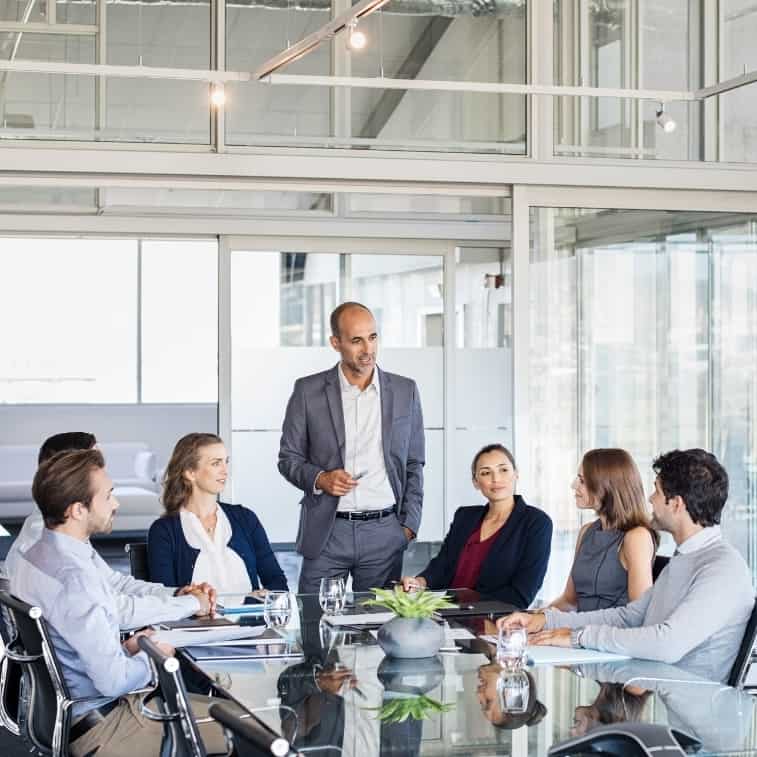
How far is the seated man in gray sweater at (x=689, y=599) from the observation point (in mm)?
3418

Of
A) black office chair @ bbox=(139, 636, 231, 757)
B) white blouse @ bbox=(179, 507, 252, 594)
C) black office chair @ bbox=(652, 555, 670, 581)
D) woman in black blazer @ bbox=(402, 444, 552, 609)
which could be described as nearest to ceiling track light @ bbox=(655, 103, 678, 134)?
woman in black blazer @ bbox=(402, 444, 552, 609)

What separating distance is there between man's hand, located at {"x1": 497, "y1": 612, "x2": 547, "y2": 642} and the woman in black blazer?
0.75 m

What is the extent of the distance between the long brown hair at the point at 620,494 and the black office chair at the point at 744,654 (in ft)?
2.74

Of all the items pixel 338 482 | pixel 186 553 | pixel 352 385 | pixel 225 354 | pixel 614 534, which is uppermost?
pixel 225 354

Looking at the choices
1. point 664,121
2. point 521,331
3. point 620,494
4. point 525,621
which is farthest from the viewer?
point 521,331

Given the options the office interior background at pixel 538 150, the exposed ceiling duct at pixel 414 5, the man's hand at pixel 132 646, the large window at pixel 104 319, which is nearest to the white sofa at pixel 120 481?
the large window at pixel 104 319

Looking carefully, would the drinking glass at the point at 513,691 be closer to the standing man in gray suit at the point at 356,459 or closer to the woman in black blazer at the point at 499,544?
the woman in black blazer at the point at 499,544

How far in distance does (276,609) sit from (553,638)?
30.2 inches

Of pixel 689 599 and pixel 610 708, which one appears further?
pixel 689 599

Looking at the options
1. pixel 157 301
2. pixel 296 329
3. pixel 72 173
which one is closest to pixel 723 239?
pixel 296 329

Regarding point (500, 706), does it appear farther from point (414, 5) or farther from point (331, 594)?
point (414, 5)

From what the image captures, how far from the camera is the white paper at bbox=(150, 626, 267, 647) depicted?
12.0ft

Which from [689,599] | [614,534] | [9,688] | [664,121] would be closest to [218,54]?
[664,121]

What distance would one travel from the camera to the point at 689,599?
3445mm
